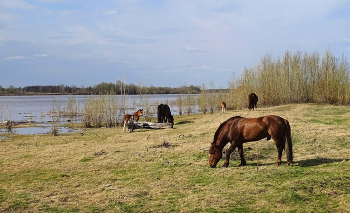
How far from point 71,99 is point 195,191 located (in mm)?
21060

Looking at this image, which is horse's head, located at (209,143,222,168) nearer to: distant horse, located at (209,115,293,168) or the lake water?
distant horse, located at (209,115,293,168)

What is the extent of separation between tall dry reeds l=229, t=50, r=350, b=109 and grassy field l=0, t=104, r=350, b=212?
40.4ft

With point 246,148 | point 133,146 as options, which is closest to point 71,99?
point 133,146

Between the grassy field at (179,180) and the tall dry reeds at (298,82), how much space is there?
1230cm

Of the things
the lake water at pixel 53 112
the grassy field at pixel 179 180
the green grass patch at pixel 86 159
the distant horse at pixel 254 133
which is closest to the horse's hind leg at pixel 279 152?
A: the distant horse at pixel 254 133

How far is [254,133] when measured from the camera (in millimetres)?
6855

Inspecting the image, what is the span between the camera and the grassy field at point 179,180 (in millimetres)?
5004

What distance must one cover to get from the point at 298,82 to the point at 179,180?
18.3 metres

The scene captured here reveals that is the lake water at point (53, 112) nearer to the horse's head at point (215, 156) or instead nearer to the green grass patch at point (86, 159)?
the green grass patch at point (86, 159)

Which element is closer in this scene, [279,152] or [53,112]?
[279,152]

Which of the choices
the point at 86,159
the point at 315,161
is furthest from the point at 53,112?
the point at 315,161

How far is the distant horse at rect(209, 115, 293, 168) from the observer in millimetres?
6707

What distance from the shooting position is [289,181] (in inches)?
223

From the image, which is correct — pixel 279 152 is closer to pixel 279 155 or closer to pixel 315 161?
pixel 279 155
